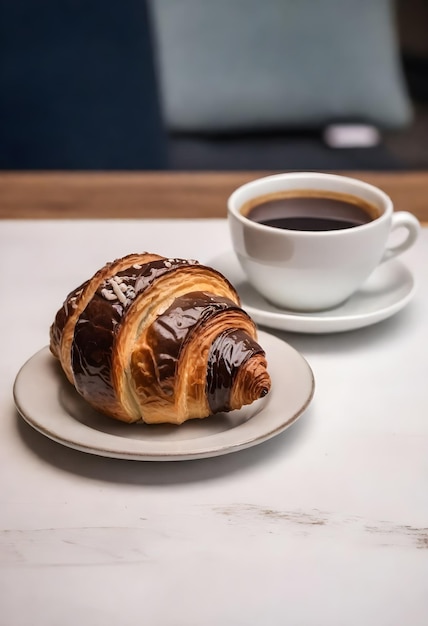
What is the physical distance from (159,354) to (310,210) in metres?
0.35

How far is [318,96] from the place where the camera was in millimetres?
2330

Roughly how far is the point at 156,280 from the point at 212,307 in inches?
1.8

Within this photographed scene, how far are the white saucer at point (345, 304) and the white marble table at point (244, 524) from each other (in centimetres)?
4

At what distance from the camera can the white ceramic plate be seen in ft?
2.02

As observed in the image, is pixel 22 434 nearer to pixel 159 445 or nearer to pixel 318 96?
pixel 159 445

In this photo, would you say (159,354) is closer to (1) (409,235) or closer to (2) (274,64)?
(1) (409,235)

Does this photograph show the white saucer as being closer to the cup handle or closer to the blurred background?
the cup handle

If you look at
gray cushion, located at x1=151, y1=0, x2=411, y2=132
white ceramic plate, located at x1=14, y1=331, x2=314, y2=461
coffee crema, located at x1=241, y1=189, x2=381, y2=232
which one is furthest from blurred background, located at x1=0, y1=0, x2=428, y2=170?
white ceramic plate, located at x1=14, y1=331, x2=314, y2=461

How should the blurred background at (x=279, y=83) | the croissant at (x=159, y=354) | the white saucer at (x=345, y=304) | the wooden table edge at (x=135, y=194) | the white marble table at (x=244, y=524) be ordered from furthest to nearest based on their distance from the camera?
the blurred background at (x=279, y=83), the wooden table edge at (x=135, y=194), the white saucer at (x=345, y=304), the croissant at (x=159, y=354), the white marble table at (x=244, y=524)

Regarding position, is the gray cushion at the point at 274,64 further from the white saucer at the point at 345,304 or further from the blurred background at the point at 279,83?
the white saucer at the point at 345,304

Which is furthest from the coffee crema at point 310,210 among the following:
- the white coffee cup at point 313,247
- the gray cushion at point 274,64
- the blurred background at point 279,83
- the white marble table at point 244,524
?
the gray cushion at point 274,64

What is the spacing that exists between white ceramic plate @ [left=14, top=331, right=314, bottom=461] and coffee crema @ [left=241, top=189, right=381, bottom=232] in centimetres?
18

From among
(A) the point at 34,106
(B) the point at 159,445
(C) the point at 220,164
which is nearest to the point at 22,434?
(B) the point at 159,445

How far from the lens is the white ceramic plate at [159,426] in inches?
24.3
